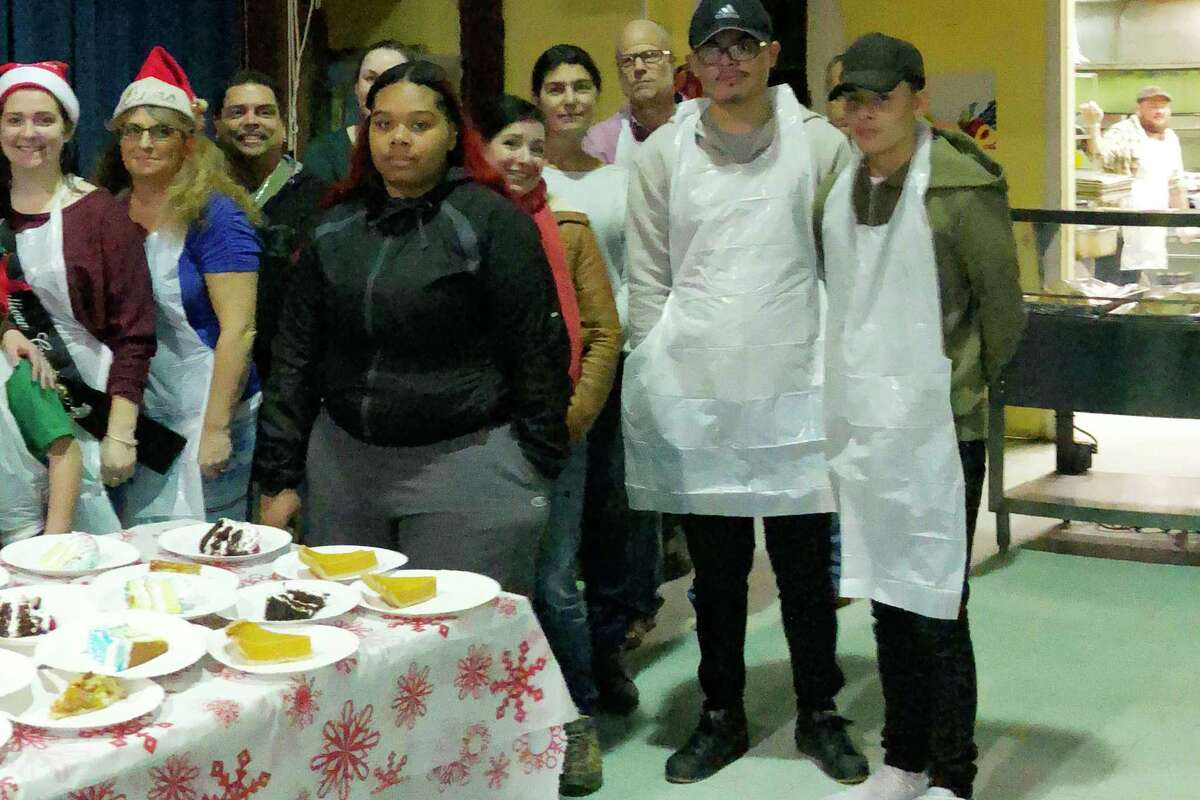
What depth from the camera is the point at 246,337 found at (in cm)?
295

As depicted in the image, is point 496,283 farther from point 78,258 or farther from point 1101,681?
point 1101,681

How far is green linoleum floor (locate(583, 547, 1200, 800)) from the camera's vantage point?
301cm

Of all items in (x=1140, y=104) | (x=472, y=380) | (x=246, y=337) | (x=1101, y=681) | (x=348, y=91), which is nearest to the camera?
(x=472, y=380)

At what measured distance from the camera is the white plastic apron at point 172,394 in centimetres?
295

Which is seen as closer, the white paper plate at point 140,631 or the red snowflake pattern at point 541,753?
the white paper plate at point 140,631

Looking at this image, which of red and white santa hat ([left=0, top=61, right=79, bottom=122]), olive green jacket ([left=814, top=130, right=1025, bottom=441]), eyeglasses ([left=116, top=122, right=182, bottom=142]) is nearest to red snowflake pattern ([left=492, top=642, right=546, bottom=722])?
olive green jacket ([left=814, top=130, right=1025, bottom=441])

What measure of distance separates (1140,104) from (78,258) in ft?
19.1

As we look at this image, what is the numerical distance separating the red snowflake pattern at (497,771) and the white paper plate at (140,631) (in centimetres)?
45

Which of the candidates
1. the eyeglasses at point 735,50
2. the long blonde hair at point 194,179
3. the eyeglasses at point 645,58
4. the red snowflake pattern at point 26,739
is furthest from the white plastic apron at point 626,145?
the red snowflake pattern at point 26,739

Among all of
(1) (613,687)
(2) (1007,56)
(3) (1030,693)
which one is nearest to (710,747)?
(1) (613,687)

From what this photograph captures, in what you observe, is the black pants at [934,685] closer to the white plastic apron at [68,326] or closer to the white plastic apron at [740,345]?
the white plastic apron at [740,345]

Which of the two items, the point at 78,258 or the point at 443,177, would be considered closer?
the point at 443,177

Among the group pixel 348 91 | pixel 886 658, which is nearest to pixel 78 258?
pixel 886 658

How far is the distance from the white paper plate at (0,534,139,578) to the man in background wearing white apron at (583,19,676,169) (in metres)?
1.54
